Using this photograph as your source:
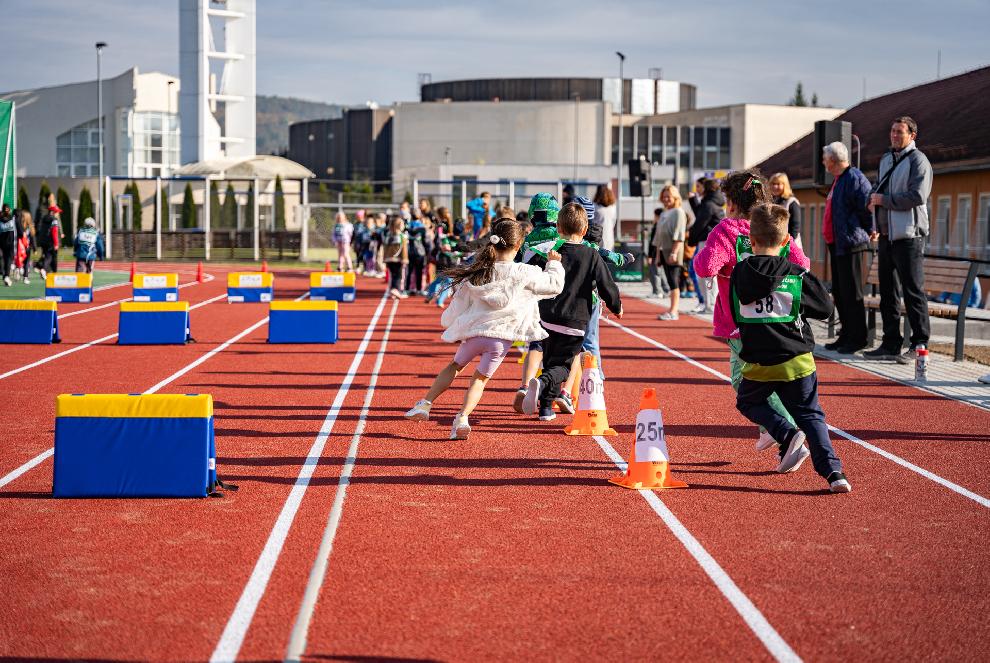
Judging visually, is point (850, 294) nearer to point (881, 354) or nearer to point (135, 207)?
point (881, 354)

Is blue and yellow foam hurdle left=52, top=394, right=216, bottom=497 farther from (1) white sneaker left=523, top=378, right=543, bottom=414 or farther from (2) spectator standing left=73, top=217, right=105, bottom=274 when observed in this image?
(2) spectator standing left=73, top=217, right=105, bottom=274

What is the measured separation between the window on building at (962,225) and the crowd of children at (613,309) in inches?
703

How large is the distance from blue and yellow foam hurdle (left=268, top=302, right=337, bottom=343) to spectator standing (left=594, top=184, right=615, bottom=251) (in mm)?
4062

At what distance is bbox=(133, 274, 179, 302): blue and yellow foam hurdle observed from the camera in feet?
80.3

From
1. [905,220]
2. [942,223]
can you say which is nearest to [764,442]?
[905,220]

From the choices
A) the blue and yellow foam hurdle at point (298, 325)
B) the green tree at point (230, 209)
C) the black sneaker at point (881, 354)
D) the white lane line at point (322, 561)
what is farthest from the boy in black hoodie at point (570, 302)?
the green tree at point (230, 209)

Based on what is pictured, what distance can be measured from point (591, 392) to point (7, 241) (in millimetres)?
26942

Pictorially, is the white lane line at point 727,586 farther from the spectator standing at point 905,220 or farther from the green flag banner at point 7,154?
the green flag banner at point 7,154

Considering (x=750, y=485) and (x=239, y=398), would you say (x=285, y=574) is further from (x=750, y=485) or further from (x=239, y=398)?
(x=239, y=398)

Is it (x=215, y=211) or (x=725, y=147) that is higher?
(x=725, y=147)

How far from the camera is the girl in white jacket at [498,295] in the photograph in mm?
9859

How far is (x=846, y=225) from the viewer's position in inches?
601

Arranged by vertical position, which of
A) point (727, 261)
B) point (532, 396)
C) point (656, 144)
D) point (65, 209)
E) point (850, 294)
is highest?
point (656, 144)

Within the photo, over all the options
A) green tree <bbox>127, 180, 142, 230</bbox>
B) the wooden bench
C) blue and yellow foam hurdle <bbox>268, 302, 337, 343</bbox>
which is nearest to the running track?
the wooden bench
